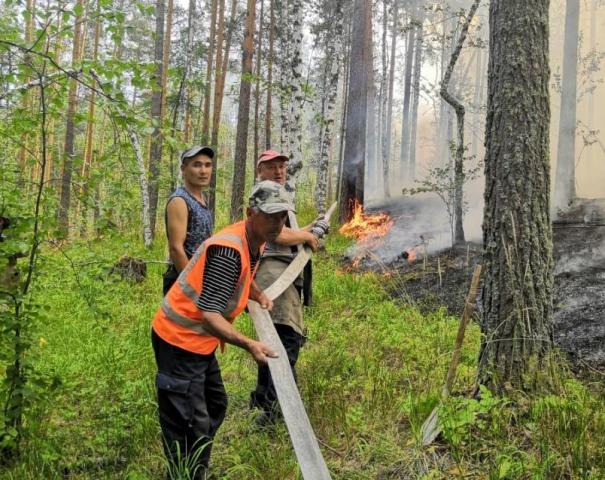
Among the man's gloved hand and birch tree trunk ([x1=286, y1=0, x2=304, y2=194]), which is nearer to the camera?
the man's gloved hand

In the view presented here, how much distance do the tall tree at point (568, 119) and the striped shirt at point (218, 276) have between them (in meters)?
13.0

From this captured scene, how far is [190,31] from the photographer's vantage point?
51.1ft

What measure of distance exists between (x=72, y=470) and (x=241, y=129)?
11.2 meters

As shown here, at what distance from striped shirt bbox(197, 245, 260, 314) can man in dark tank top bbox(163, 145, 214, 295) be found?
90cm

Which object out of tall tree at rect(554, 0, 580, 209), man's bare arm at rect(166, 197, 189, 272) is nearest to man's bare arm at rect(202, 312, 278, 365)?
man's bare arm at rect(166, 197, 189, 272)

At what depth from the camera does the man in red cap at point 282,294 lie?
3.74 meters

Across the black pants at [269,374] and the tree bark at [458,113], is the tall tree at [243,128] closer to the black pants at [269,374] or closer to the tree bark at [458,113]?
the tree bark at [458,113]

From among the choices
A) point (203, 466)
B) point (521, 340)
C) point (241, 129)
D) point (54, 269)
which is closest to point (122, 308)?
point (54, 269)

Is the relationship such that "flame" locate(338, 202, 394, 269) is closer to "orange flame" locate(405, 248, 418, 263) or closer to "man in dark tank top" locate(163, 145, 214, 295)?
"orange flame" locate(405, 248, 418, 263)

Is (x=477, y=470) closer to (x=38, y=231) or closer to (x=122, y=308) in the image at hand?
(x=38, y=231)

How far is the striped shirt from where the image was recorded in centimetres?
241

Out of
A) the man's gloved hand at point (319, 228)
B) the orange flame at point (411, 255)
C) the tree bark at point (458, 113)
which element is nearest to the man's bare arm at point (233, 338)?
the man's gloved hand at point (319, 228)

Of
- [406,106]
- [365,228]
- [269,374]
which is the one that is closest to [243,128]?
[365,228]

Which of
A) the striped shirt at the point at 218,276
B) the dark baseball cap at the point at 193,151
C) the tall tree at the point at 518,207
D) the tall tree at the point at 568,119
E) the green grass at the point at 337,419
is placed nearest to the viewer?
the striped shirt at the point at 218,276
